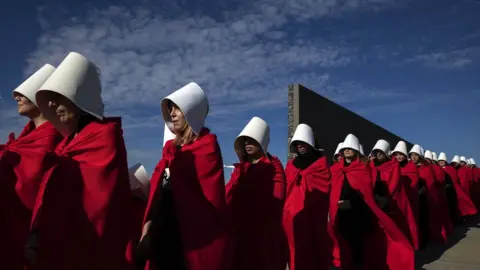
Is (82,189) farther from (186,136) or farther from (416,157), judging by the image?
(416,157)

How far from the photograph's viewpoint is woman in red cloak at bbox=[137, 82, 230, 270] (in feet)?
11.3

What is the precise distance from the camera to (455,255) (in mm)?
9219

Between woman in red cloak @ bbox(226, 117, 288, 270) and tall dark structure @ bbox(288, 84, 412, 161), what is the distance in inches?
187

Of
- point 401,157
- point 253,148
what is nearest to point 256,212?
point 253,148

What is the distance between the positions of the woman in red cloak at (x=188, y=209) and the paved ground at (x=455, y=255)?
5.54 metres

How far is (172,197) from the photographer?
3.60m

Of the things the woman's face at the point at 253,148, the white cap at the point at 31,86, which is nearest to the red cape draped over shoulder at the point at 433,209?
the woman's face at the point at 253,148

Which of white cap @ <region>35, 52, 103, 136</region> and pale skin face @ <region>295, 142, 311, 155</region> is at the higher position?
white cap @ <region>35, 52, 103, 136</region>

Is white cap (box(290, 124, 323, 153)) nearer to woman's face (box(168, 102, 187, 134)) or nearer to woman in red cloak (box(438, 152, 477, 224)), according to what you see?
woman's face (box(168, 102, 187, 134))

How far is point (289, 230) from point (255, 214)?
1.29 m

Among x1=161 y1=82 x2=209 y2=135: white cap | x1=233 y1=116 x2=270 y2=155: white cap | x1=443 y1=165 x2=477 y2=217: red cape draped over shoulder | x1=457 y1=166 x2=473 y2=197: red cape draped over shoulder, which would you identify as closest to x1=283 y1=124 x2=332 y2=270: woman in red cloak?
x1=233 y1=116 x2=270 y2=155: white cap

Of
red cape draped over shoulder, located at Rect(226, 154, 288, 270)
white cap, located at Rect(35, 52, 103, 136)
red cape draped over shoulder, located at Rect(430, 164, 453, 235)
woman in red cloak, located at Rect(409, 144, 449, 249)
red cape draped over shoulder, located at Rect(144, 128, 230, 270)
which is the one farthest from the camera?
red cape draped over shoulder, located at Rect(430, 164, 453, 235)

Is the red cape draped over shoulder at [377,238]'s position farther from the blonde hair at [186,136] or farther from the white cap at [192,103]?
the blonde hair at [186,136]

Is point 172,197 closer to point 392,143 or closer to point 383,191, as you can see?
point 383,191
